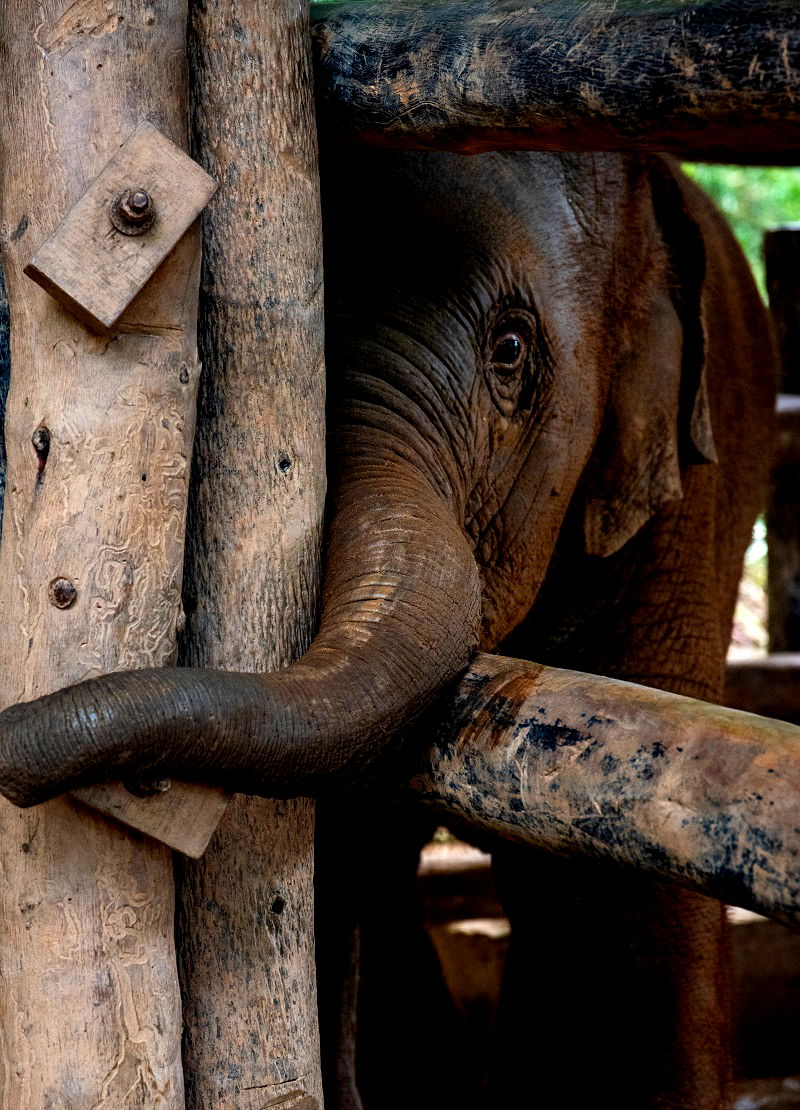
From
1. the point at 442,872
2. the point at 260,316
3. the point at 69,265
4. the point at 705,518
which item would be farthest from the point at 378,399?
the point at 442,872

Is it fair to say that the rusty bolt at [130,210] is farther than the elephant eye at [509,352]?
No

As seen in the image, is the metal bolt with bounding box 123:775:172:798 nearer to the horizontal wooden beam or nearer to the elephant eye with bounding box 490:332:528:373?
the elephant eye with bounding box 490:332:528:373

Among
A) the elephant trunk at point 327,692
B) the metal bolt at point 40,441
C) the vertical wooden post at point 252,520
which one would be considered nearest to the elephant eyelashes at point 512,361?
the elephant trunk at point 327,692

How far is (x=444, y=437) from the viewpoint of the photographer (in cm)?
181

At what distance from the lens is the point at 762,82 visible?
1.18 m

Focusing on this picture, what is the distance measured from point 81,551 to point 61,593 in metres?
0.04

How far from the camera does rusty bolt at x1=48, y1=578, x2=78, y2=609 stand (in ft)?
4.07

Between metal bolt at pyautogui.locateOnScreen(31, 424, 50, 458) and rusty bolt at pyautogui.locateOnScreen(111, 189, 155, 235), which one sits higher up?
rusty bolt at pyautogui.locateOnScreen(111, 189, 155, 235)

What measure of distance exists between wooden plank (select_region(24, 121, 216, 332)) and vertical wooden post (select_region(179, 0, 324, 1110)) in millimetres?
139

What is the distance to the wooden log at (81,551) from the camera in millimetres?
1238

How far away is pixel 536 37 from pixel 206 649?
0.68 meters

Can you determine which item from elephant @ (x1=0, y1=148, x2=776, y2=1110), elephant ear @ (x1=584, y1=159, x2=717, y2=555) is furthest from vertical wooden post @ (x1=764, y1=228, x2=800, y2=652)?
elephant ear @ (x1=584, y1=159, x2=717, y2=555)

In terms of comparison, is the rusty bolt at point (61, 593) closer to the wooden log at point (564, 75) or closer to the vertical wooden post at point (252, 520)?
the vertical wooden post at point (252, 520)

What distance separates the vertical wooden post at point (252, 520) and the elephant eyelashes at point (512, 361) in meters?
0.50
